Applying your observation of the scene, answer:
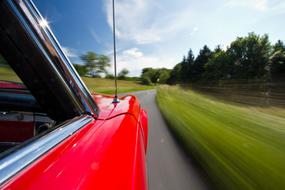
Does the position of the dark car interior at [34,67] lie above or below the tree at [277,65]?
below

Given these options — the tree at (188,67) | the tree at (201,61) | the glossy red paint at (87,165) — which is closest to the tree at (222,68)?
the tree at (201,61)

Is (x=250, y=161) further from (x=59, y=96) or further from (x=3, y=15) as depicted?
(x=3, y=15)

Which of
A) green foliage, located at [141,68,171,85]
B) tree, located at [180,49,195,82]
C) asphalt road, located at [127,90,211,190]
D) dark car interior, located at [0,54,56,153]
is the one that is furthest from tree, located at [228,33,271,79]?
green foliage, located at [141,68,171,85]

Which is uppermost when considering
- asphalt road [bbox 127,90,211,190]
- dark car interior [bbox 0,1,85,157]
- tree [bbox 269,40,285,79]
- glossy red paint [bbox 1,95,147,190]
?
tree [bbox 269,40,285,79]

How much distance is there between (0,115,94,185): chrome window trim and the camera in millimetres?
543

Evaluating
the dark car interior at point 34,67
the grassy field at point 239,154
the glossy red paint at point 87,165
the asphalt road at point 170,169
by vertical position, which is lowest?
the asphalt road at point 170,169

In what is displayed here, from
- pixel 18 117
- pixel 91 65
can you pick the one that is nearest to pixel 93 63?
pixel 91 65

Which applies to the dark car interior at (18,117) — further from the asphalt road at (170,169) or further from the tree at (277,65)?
the tree at (277,65)

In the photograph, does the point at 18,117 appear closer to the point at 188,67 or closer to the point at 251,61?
the point at 251,61

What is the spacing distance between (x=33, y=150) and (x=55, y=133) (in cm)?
16

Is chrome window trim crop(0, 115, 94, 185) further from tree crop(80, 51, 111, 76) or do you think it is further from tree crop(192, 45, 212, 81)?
tree crop(192, 45, 212, 81)

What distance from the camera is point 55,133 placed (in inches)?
32.4

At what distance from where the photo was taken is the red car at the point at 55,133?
1.94 ft

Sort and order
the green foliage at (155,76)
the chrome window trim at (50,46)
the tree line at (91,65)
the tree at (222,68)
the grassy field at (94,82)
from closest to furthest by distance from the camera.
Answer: the chrome window trim at (50,46) → the grassy field at (94,82) → the tree line at (91,65) → the tree at (222,68) → the green foliage at (155,76)
